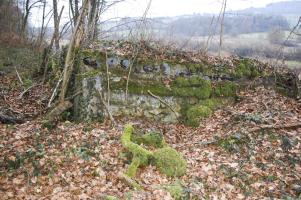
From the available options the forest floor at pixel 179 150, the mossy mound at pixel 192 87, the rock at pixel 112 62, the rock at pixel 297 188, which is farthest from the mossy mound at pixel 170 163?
the rock at pixel 112 62

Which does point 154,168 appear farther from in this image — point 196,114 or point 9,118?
point 9,118

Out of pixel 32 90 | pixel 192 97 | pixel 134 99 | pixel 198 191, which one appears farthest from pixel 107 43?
Result: pixel 198 191

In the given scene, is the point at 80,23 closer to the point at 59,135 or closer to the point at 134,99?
the point at 134,99

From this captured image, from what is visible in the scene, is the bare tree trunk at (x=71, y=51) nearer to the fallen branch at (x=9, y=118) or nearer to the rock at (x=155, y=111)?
the fallen branch at (x=9, y=118)

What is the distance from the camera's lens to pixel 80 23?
11.6 m

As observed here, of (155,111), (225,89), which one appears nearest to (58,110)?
(155,111)

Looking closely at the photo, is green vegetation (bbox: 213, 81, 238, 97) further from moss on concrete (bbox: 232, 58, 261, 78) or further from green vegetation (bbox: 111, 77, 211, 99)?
moss on concrete (bbox: 232, 58, 261, 78)

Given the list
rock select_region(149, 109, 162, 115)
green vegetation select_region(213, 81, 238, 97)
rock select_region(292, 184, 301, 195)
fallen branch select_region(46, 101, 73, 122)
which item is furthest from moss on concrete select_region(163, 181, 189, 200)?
green vegetation select_region(213, 81, 238, 97)

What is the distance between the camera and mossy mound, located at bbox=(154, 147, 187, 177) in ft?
26.8

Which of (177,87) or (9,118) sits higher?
(177,87)

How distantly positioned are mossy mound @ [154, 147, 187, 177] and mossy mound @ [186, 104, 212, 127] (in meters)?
3.50

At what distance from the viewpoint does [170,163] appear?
27.0 feet

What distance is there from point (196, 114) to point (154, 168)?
13.8ft

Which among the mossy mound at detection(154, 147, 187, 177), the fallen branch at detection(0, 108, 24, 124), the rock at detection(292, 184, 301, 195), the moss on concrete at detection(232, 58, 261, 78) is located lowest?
the rock at detection(292, 184, 301, 195)
